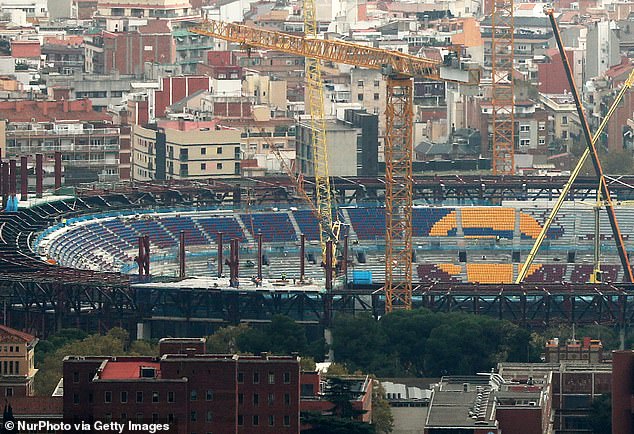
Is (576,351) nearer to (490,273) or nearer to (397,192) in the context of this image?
(397,192)

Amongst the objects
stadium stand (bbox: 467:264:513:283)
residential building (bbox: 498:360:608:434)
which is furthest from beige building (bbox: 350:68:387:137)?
residential building (bbox: 498:360:608:434)

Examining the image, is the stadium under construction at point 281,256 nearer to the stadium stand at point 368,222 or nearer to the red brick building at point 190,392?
the stadium stand at point 368,222

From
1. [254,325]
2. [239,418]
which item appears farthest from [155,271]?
[239,418]

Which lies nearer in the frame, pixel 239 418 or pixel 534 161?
pixel 239 418

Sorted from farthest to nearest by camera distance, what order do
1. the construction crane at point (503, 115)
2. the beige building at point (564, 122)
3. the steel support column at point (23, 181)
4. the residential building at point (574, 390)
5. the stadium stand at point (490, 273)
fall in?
the beige building at point (564, 122) < the construction crane at point (503, 115) < the stadium stand at point (490, 273) < the steel support column at point (23, 181) < the residential building at point (574, 390)

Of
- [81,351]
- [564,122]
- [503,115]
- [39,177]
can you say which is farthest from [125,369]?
[564,122]

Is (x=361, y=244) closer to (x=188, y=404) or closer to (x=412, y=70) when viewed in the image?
(x=412, y=70)

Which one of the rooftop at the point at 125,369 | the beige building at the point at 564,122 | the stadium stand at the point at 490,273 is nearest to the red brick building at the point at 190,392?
the rooftop at the point at 125,369
